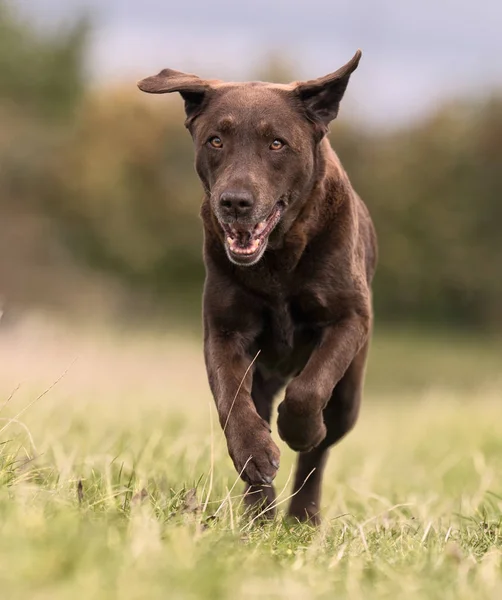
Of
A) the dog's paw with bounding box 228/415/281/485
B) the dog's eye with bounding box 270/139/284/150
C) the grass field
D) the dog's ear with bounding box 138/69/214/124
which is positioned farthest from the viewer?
the dog's ear with bounding box 138/69/214/124

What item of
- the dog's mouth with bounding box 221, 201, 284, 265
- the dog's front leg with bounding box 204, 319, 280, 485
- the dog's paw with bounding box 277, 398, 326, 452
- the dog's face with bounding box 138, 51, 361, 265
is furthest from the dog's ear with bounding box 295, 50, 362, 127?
the dog's paw with bounding box 277, 398, 326, 452

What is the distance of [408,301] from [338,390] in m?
31.1

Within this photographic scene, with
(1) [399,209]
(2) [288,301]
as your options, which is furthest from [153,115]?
(2) [288,301]

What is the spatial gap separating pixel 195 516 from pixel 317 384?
1202mm

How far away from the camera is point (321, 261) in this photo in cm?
502

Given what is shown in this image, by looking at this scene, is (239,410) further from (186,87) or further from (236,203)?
(186,87)

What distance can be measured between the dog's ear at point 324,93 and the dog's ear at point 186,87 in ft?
1.59

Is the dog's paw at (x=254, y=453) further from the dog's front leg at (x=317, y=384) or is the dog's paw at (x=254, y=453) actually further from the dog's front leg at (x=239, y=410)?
the dog's front leg at (x=317, y=384)

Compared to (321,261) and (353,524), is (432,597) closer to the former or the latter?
(353,524)

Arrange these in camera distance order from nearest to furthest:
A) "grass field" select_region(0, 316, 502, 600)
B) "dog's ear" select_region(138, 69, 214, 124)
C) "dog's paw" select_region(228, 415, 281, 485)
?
1. "grass field" select_region(0, 316, 502, 600)
2. "dog's paw" select_region(228, 415, 281, 485)
3. "dog's ear" select_region(138, 69, 214, 124)

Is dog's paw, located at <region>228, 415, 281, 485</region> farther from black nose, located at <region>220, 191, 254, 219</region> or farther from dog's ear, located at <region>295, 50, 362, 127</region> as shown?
dog's ear, located at <region>295, 50, 362, 127</region>

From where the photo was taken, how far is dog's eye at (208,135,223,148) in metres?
4.85

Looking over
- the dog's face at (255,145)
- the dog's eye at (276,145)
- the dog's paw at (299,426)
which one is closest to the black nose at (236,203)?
the dog's face at (255,145)

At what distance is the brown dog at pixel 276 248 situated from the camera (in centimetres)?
473
